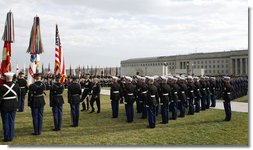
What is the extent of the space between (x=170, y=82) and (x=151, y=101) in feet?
7.57

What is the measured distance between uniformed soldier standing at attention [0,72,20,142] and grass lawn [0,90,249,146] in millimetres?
352

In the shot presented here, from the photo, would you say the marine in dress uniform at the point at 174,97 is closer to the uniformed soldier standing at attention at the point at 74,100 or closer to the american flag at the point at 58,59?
the uniformed soldier standing at attention at the point at 74,100

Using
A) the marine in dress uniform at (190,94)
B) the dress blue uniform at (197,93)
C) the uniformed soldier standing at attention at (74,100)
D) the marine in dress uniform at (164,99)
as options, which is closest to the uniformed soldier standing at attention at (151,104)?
the marine in dress uniform at (164,99)

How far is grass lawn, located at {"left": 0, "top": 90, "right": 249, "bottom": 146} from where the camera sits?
736cm

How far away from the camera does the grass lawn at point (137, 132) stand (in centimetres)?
736

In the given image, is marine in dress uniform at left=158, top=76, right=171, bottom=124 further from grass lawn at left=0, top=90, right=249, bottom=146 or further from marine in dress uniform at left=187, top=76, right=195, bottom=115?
marine in dress uniform at left=187, top=76, right=195, bottom=115

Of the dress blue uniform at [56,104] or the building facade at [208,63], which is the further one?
the building facade at [208,63]

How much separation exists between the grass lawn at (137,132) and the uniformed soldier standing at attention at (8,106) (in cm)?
35

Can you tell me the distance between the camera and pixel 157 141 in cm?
735

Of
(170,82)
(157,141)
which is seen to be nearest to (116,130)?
(157,141)

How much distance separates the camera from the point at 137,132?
847 centimetres

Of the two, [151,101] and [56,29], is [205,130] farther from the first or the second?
[56,29]

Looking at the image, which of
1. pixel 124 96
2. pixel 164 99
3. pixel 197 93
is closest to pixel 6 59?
pixel 124 96

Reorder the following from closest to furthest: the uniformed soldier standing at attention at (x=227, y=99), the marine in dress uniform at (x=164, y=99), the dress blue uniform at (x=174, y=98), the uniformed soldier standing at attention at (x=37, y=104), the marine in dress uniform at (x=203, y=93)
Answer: the uniformed soldier standing at attention at (x=37, y=104) < the marine in dress uniform at (x=164, y=99) < the uniformed soldier standing at attention at (x=227, y=99) < the dress blue uniform at (x=174, y=98) < the marine in dress uniform at (x=203, y=93)
